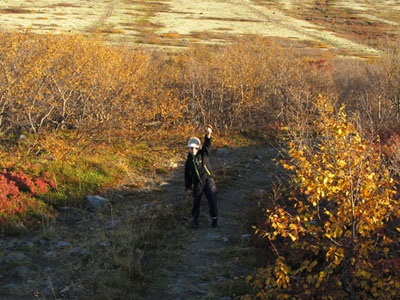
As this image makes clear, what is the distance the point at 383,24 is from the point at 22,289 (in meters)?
89.2

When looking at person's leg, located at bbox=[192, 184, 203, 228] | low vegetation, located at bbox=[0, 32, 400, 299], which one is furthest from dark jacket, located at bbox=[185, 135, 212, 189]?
low vegetation, located at bbox=[0, 32, 400, 299]

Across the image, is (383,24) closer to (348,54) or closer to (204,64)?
(348,54)

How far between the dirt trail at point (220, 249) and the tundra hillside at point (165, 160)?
0.29 metres

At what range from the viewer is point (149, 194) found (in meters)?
12.4

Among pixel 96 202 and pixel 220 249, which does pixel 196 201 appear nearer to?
pixel 220 249

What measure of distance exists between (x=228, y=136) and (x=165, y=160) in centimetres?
498

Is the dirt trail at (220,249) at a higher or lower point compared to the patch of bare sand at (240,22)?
lower

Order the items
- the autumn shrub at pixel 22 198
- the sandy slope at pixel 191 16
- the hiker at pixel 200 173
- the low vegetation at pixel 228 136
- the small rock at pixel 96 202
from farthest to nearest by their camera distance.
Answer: the sandy slope at pixel 191 16, the small rock at pixel 96 202, the autumn shrub at pixel 22 198, the hiker at pixel 200 173, the low vegetation at pixel 228 136

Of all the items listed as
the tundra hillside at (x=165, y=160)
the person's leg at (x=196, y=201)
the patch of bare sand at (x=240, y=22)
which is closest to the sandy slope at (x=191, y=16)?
the patch of bare sand at (x=240, y=22)

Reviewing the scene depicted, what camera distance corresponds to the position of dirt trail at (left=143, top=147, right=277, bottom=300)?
22.4ft

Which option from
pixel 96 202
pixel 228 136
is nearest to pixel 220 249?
pixel 96 202

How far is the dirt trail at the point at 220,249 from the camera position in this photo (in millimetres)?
6828

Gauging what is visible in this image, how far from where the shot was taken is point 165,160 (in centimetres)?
1597

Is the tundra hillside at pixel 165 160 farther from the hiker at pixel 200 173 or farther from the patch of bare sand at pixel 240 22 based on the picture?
the patch of bare sand at pixel 240 22
